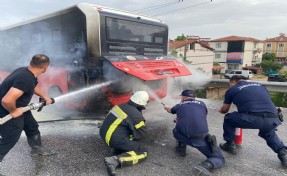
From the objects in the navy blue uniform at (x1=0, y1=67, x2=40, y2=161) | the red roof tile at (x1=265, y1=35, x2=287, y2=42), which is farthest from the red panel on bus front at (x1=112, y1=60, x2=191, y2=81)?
the red roof tile at (x1=265, y1=35, x2=287, y2=42)

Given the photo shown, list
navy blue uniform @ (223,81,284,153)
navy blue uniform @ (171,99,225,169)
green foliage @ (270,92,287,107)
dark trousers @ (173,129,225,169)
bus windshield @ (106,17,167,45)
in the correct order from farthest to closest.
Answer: green foliage @ (270,92,287,107) → bus windshield @ (106,17,167,45) → navy blue uniform @ (223,81,284,153) → navy blue uniform @ (171,99,225,169) → dark trousers @ (173,129,225,169)

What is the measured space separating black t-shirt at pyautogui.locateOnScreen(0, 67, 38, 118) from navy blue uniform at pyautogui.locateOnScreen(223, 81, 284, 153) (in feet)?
9.45

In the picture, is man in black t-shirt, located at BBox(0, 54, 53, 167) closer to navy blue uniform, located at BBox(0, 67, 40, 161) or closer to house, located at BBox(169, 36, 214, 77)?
navy blue uniform, located at BBox(0, 67, 40, 161)

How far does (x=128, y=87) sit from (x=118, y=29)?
1426mm

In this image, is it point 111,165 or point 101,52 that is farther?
point 101,52

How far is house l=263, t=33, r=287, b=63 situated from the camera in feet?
243

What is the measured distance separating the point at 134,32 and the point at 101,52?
1.22 m

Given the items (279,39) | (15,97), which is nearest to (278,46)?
(279,39)

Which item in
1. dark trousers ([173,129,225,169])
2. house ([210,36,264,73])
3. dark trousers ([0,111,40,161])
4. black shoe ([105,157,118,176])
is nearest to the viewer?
dark trousers ([0,111,40,161])

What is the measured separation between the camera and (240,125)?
3676 millimetres

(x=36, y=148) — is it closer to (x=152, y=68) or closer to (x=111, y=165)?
(x=111, y=165)

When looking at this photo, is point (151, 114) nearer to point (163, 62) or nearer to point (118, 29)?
point (163, 62)

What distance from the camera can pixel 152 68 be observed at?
5410 mm

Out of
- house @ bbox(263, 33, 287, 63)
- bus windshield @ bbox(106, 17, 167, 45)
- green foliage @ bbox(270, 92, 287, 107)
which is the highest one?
house @ bbox(263, 33, 287, 63)
